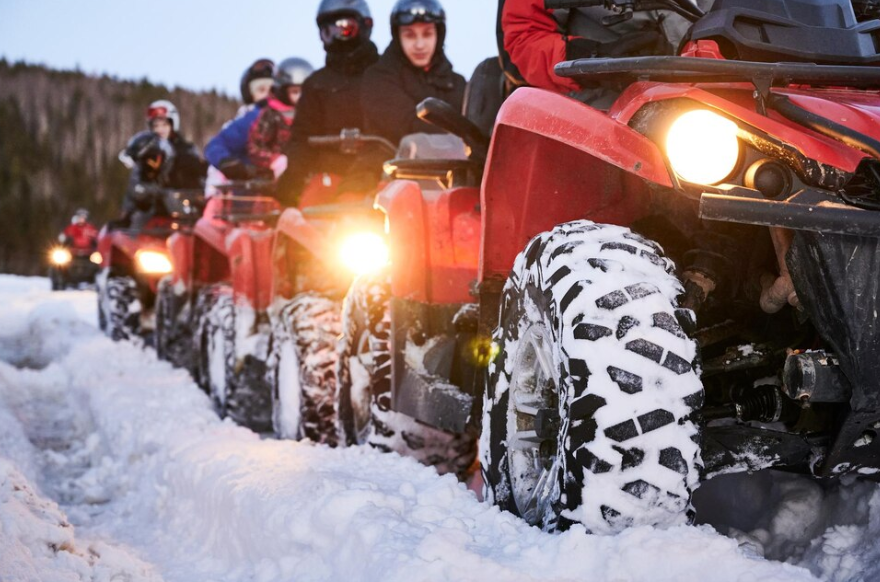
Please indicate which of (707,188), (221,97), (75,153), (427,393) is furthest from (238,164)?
(221,97)

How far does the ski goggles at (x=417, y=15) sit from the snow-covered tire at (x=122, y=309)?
18.3ft

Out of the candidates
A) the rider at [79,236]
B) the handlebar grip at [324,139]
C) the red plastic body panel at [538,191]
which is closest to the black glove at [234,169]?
the handlebar grip at [324,139]

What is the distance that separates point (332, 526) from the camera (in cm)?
275

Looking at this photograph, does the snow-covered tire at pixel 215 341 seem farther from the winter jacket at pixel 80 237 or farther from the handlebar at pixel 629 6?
the winter jacket at pixel 80 237

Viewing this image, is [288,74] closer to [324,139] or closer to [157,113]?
[157,113]

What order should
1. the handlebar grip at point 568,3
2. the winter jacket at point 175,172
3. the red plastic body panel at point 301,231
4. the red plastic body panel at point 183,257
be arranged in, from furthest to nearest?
the winter jacket at point 175,172, the red plastic body panel at point 183,257, the red plastic body panel at point 301,231, the handlebar grip at point 568,3

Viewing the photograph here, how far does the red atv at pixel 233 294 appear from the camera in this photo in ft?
22.6

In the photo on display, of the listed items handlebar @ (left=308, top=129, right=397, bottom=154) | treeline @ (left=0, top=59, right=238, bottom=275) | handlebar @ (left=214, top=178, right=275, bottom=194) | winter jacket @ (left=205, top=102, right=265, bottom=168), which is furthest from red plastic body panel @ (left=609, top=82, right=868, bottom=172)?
treeline @ (left=0, top=59, right=238, bottom=275)

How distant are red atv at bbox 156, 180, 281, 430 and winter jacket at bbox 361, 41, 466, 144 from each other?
964mm

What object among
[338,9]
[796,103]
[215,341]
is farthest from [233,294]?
[796,103]

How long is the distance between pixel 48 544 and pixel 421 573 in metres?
1.23

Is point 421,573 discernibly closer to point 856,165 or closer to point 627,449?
point 627,449

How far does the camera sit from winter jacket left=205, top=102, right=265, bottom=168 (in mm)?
10578

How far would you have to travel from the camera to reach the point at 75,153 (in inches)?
2064
